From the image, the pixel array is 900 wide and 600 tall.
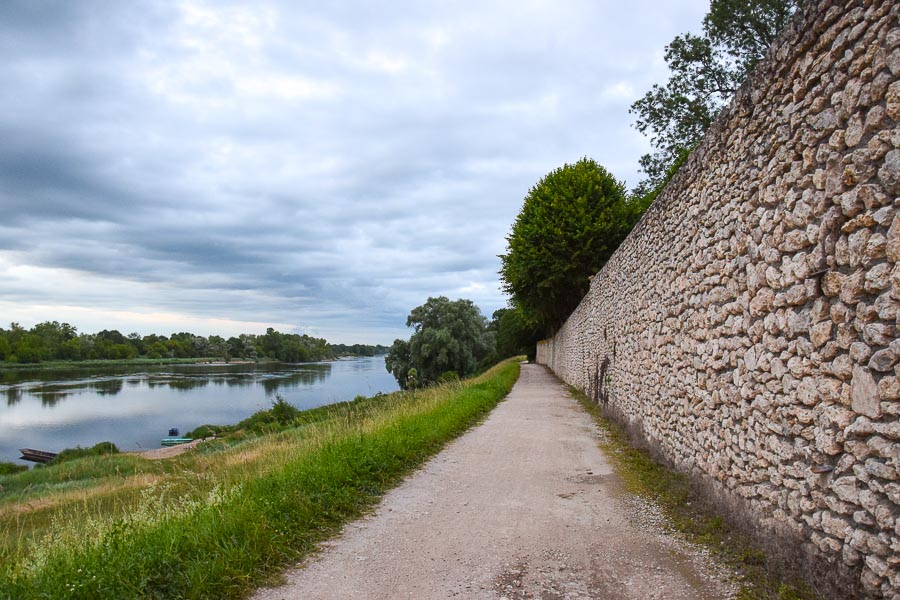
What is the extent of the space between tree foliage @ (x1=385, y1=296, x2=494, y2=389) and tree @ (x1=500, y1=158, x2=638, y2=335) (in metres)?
16.9

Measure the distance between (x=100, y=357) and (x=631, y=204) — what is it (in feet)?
346

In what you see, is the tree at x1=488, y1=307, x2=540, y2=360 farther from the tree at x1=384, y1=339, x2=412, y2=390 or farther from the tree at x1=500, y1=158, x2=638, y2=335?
the tree at x1=500, y1=158, x2=638, y2=335

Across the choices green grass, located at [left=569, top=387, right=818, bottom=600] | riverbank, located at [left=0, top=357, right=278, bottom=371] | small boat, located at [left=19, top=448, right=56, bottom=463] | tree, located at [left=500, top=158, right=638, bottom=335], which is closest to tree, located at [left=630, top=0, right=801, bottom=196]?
tree, located at [left=500, top=158, right=638, bottom=335]

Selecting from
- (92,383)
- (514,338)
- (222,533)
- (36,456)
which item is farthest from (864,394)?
(92,383)

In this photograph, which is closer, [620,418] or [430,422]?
[430,422]

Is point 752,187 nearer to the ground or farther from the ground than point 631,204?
nearer to the ground

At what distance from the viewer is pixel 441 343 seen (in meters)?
42.8

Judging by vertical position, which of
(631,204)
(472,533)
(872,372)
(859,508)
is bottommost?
(472,533)

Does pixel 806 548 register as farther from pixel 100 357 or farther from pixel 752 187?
pixel 100 357

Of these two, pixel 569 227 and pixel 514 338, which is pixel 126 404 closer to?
pixel 514 338

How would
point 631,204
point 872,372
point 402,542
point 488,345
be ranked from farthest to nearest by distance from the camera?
1. point 488,345
2. point 631,204
3. point 402,542
4. point 872,372

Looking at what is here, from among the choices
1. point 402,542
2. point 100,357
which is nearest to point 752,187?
point 402,542

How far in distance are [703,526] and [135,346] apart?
12457cm

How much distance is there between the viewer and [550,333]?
3534 cm
